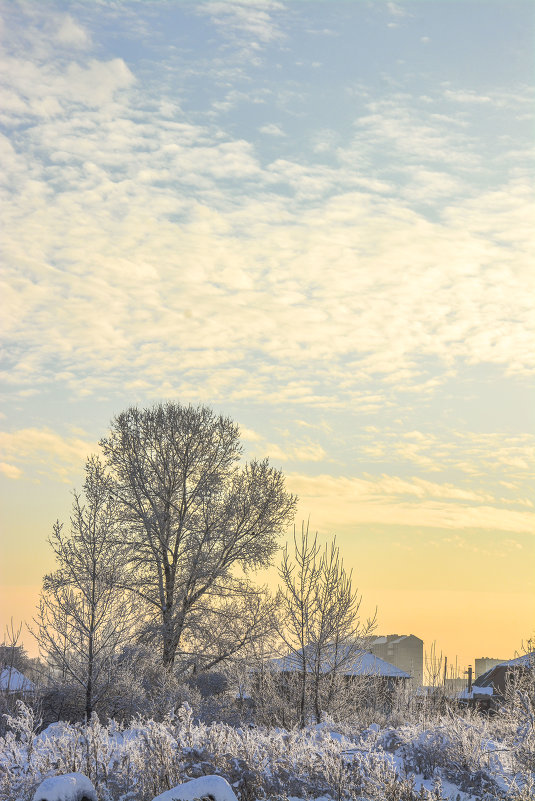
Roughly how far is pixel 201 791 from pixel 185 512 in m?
17.2

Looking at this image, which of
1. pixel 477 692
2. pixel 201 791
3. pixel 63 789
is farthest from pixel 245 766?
pixel 477 692

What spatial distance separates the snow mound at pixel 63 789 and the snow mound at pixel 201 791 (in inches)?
44.1

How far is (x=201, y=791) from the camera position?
841 centimetres

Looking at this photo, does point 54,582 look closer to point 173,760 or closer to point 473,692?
point 173,760

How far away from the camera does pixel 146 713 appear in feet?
65.5

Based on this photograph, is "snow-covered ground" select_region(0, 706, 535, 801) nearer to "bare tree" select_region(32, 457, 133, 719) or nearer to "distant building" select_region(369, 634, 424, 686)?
"bare tree" select_region(32, 457, 133, 719)

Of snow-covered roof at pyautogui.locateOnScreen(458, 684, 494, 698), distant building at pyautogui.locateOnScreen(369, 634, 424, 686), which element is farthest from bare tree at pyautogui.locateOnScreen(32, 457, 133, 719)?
distant building at pyautogui.locateOnScreen(369, 634, 424, 686)

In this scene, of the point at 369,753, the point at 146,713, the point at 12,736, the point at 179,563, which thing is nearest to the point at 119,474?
the point at 179,563

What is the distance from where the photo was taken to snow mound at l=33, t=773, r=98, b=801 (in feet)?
28.8

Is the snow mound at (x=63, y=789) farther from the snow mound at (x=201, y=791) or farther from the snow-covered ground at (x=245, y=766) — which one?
the snow mound at (x=201, y=791)

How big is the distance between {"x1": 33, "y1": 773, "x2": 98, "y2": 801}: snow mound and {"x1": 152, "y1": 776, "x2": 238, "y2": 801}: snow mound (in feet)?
3.67

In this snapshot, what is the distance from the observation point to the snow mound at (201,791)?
8328mm

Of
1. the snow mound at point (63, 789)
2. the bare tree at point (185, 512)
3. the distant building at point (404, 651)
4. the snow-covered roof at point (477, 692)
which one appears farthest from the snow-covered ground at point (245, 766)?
the distant building at point (404, 651)

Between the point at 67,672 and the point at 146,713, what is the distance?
8.79ft
